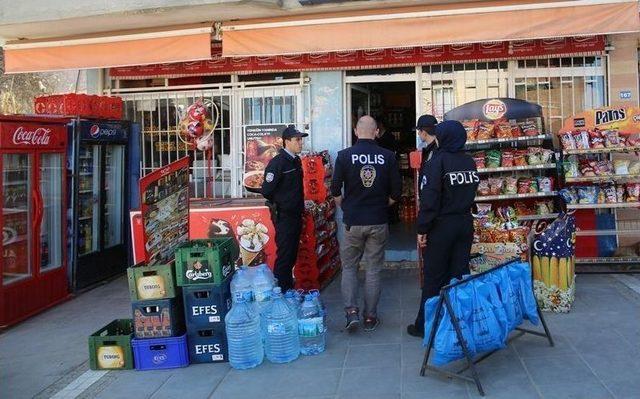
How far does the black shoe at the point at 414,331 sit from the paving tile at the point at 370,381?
77 centimetres

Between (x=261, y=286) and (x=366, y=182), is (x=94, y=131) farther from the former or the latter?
(x=366, y=182)

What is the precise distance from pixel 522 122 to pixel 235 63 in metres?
3.96

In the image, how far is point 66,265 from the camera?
24.8 feet

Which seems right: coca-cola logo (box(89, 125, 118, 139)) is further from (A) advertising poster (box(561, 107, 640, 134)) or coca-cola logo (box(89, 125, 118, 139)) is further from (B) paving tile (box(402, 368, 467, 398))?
(A) advertising poster (box(561, 107, 640, 134))

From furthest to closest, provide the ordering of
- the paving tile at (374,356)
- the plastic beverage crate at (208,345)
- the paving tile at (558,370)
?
the plastic beverage crate at (208,345) < the paving tile at (374,356) < the paving tile at (558,370)

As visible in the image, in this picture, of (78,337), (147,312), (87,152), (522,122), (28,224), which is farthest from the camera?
(87,152)

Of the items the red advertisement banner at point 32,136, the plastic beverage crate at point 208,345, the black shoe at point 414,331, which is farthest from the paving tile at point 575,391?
the red advertisement banner at point 32,136

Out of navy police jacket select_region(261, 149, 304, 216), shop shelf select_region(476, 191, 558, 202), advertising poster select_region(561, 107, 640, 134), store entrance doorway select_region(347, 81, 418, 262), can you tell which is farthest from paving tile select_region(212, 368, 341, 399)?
store entrance doorway select_region(347, 81, 418, 262)

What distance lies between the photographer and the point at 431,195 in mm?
4973

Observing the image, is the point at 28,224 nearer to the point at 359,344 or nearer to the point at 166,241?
the point at 166,241

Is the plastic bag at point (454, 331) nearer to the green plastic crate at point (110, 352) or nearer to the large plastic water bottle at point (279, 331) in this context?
the large plastic water bottle at point (279, 331)

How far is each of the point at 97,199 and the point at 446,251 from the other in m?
5.28

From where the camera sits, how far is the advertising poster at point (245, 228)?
7.16m

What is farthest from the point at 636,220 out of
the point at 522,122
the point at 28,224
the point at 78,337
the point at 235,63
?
the point at 28,224
